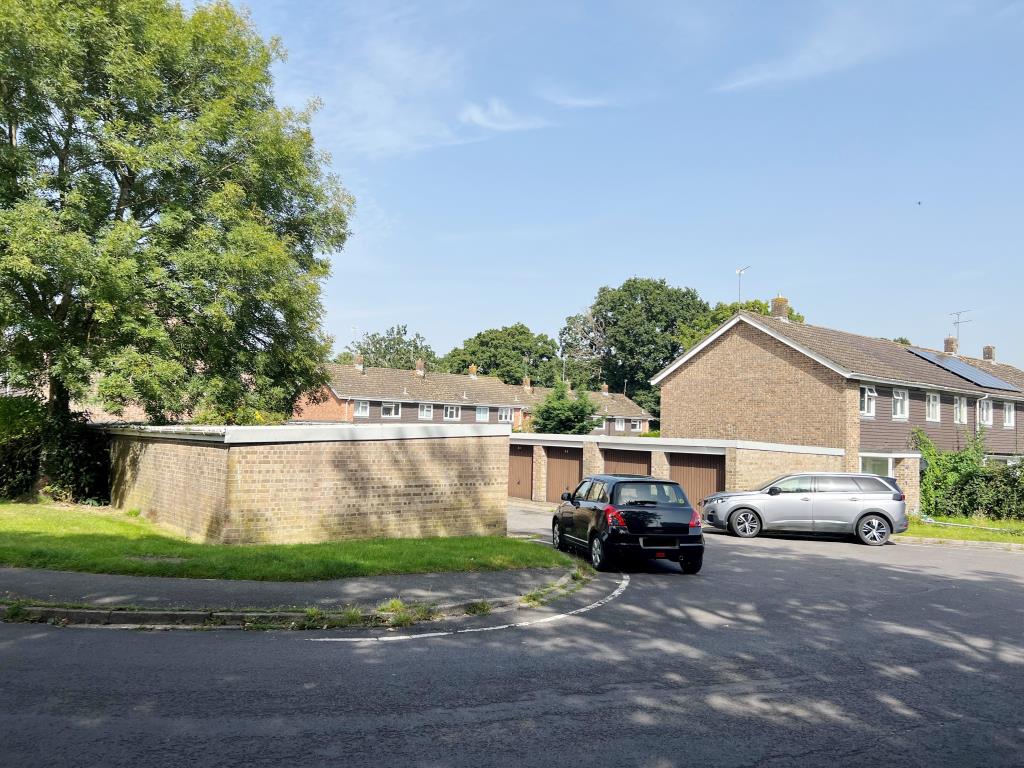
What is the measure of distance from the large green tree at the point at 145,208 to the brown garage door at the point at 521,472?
12.1m

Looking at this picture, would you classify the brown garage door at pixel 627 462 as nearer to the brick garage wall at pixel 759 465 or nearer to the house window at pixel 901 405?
the brick garage wall at pixel 759 465

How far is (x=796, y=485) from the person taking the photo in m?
18.8

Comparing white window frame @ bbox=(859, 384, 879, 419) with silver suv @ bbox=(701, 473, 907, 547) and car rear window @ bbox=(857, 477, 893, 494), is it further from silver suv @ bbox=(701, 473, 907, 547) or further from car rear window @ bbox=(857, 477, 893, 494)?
car rear window @ bbox=(857, 477, 893, 494)

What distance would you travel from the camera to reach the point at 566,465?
2911 centimetres

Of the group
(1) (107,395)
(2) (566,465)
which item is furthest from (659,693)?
(2) (566,465)

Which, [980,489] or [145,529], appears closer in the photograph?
[145,529]

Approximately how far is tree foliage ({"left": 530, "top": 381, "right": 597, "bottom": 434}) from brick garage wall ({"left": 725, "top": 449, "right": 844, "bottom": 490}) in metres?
13.8

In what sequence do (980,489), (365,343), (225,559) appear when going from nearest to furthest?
(225,559) → (980,489) → (365,343)

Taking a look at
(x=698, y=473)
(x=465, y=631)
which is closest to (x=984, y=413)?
(x=698, y=473)

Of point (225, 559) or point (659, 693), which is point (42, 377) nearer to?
point (225, 559)

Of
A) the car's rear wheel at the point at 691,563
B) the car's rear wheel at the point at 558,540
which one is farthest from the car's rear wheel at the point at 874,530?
the car's rear wheel at the point at 558,540

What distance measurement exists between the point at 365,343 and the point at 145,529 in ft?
325

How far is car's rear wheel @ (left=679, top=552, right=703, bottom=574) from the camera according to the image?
480 inches

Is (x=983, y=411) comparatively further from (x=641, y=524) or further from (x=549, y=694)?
(x=549, y=694)
